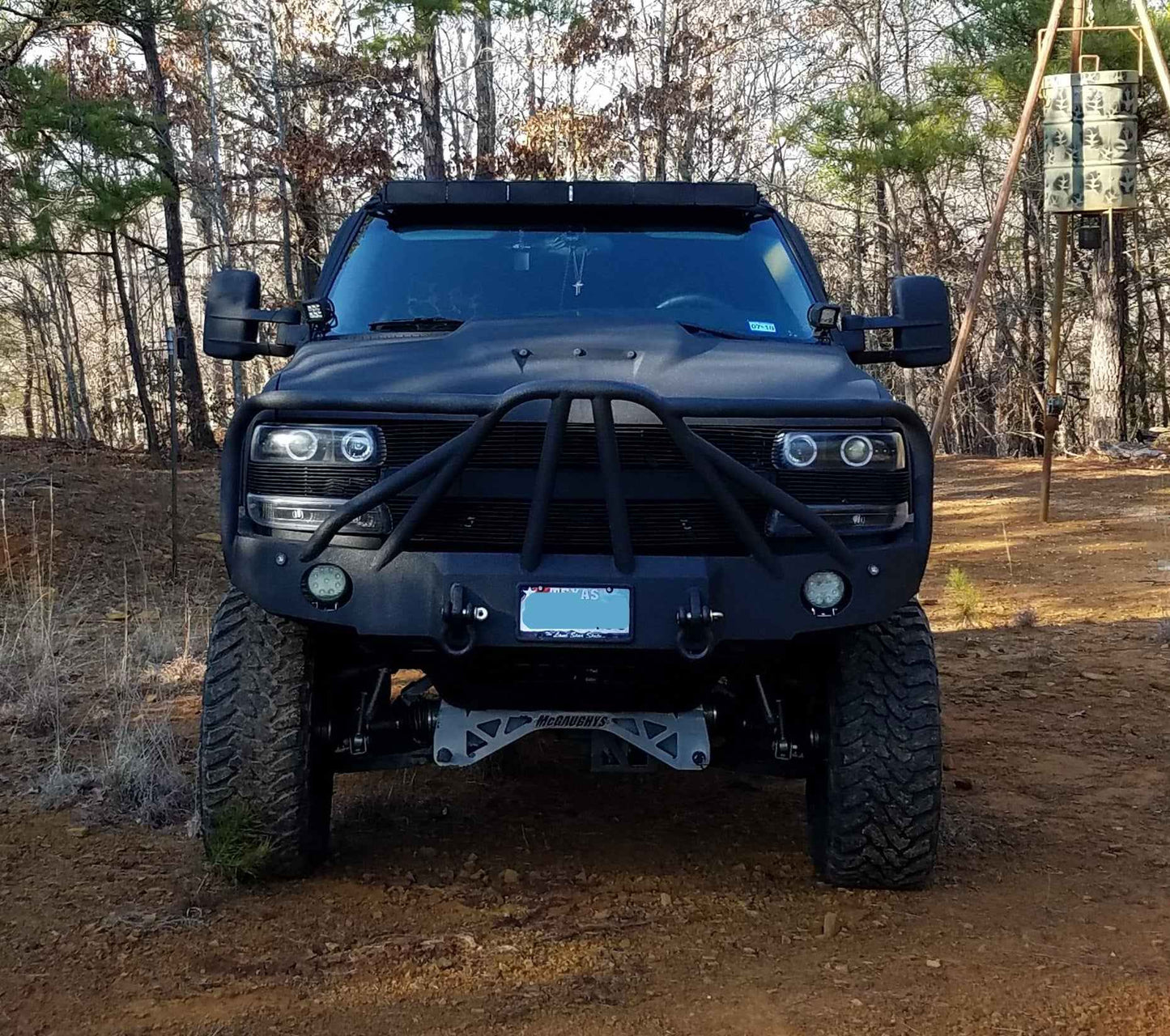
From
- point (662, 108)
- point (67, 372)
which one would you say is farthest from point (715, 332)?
point (67, 372)

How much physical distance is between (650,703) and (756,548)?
0.69 m

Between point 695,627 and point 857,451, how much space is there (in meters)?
0.63

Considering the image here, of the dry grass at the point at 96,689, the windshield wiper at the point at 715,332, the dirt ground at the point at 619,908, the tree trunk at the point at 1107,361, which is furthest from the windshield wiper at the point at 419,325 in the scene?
the tree trunk at the point at 1107,361

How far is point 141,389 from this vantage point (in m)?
15.9

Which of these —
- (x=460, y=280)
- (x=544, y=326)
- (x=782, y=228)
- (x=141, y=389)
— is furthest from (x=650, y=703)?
(x=141, y=389)

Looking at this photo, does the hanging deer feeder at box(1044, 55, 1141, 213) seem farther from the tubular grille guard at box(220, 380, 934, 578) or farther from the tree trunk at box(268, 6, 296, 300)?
the tree trunk at box(268, 6, 296, 300)

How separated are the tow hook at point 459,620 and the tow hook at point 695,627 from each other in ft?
1.59

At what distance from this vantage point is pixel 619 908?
356 cm

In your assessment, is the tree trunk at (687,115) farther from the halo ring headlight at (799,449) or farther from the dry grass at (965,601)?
the halo ring headlight at (799,449)

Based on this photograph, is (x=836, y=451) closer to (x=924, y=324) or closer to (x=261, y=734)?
(x=924, y=324)

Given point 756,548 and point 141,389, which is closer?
point 756,548

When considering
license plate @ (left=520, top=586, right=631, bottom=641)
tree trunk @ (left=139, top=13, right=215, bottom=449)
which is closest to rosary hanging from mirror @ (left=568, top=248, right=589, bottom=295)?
license plate @ (left=520, top=586, right=631, bottom=641)

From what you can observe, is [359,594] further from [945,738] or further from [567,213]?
[945,738]

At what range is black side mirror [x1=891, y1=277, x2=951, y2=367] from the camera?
411 cm
